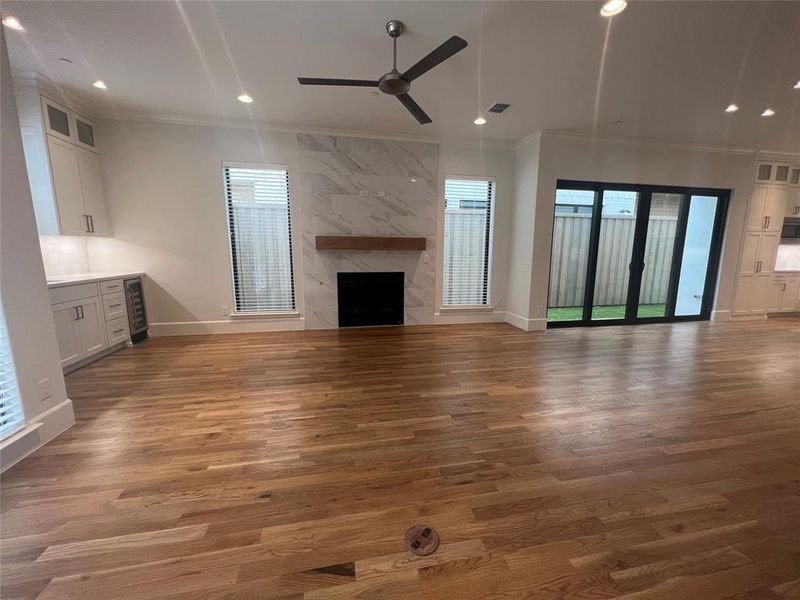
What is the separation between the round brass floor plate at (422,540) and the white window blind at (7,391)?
2.49 meters

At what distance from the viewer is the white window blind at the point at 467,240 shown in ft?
17.3

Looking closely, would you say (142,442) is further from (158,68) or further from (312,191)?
(312,191)

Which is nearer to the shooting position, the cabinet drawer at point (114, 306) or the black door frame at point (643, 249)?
the cabinet drawer at point (114, 306)

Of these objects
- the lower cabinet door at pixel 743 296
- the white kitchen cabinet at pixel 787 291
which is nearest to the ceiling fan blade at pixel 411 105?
the lower cabinet door at pixel 743 296

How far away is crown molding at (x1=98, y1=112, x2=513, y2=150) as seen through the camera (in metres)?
4.17

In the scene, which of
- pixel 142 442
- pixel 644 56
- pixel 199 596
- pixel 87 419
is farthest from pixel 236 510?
pixel 644 56

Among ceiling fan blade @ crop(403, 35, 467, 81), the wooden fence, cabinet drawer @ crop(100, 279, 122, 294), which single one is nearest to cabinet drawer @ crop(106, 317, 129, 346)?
cabinet drawer @ crop(100, 279, 122, 294)

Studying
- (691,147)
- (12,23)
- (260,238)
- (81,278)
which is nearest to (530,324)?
(691,147)

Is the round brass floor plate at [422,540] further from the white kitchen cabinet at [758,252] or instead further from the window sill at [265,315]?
the white kitchen cabinet at [758,252]

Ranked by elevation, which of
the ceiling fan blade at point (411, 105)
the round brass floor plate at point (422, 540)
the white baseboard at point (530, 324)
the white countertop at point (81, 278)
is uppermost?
the ceiling fan blade at point (411, 105)

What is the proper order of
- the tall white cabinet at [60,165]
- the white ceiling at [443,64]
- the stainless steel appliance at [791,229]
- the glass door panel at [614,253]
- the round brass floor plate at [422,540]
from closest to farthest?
the round brass floor plate at [422,540] < the white ceiling at [443,64] < the tall white cabinet at [60,165] < the glass door panel at [614,253] < the stainless steel appliance at [791,229]

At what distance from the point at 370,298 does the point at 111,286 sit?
3.33m

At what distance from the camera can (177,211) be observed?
446cm

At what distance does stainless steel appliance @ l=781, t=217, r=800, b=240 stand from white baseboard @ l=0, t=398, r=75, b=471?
10.4 meters
